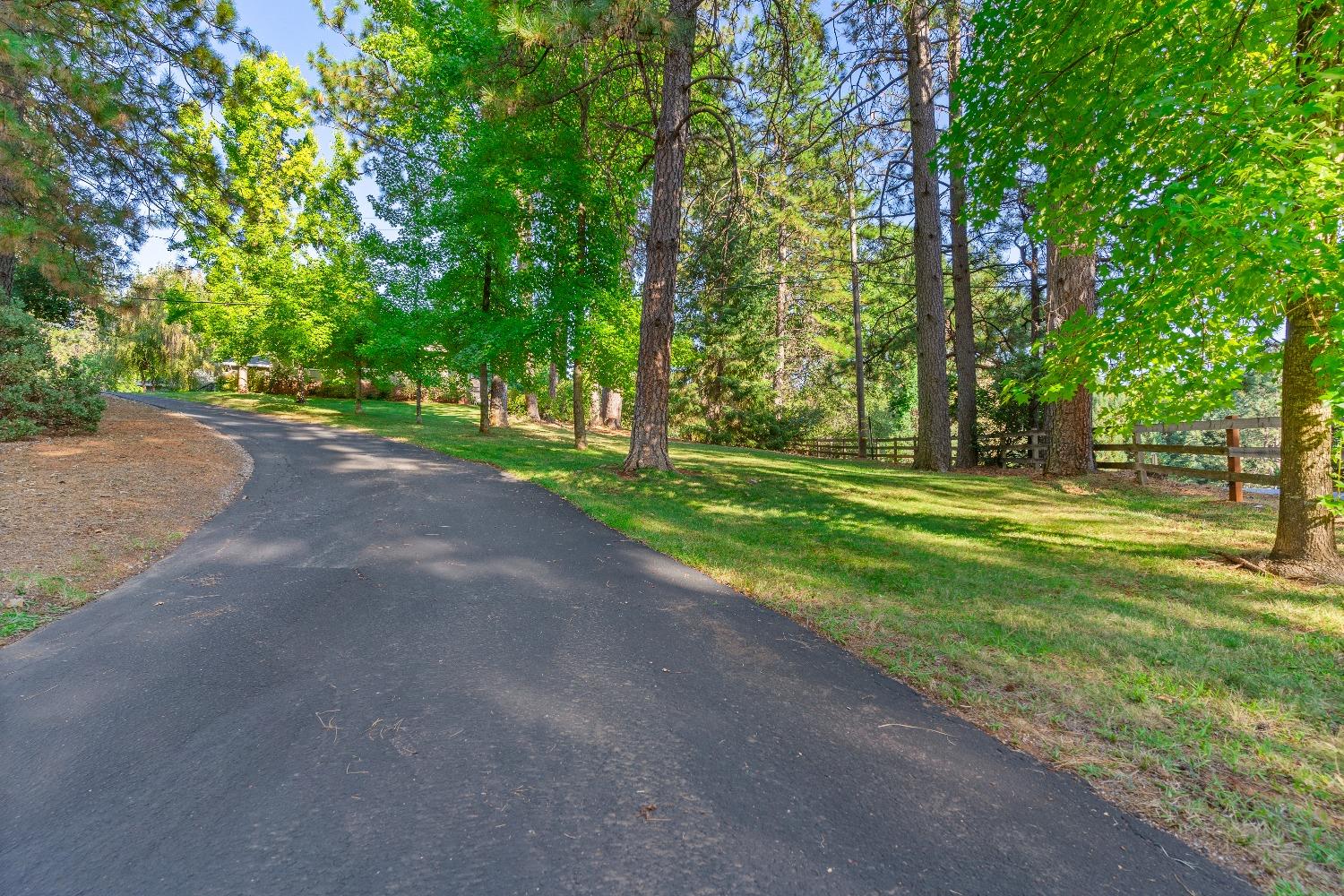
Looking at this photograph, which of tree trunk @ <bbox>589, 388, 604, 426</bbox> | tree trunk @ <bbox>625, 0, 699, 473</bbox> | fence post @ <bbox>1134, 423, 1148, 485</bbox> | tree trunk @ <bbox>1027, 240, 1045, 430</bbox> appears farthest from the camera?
tree trunk @ <bbox>589, 388, 604, 426</bbox>

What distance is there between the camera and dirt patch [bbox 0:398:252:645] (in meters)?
4.44

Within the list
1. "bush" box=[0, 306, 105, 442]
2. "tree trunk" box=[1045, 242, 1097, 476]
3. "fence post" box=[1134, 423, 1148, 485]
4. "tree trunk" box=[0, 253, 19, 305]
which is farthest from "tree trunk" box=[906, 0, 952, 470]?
"tree trunk" box=[0, 253, 19, 305]

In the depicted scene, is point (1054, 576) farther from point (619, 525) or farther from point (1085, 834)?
point (619, 525)

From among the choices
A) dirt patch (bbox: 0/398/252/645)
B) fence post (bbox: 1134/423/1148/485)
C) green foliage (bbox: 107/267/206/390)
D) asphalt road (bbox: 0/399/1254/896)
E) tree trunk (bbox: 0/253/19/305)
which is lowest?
→ asphalt road (bbox: 0/399/1254/896)

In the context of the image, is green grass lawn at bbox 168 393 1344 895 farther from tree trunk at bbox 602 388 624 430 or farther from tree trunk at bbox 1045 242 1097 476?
tree trunk at bbox 602 388 624 430

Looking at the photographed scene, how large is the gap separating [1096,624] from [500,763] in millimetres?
4303

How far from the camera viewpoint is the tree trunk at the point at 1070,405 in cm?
1110

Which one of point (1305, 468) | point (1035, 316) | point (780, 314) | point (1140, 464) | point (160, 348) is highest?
point (780, 314)

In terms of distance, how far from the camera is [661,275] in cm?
1030

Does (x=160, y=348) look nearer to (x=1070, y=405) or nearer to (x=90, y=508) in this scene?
(x=90, y=508)

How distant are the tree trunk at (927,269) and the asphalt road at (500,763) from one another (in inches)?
443

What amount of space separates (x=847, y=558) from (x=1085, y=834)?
12.7 ft

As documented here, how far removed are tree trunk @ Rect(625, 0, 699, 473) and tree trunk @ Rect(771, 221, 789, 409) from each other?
15520 mm

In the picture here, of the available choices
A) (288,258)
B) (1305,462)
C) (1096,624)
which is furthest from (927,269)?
(288,258)
